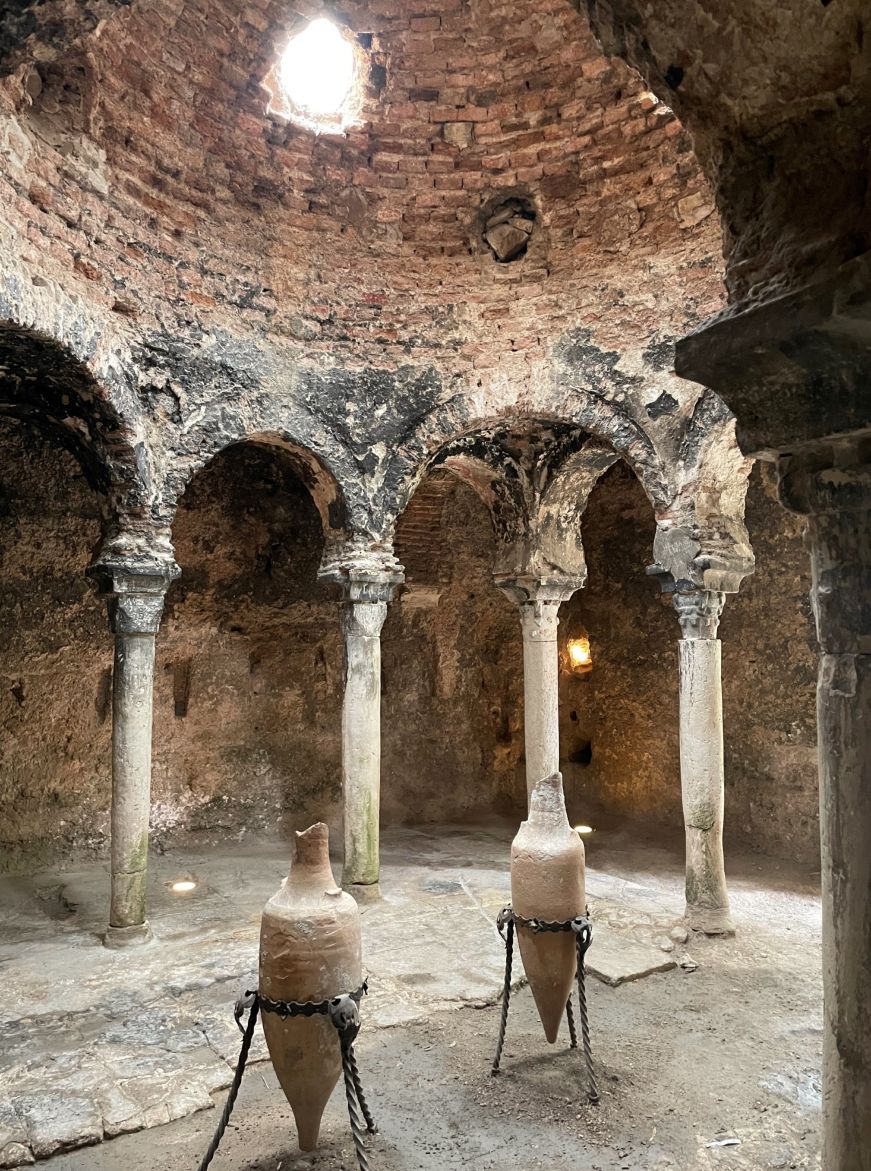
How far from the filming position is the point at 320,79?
23.1 feet

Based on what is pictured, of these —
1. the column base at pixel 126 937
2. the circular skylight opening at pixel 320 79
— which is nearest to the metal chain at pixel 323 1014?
the column base at pixel 126 937

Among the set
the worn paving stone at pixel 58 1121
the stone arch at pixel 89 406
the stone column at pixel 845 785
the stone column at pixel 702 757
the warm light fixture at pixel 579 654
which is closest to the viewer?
the stone column at pixel 845 785

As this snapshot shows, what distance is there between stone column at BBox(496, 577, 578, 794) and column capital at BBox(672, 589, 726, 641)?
64.1 inches

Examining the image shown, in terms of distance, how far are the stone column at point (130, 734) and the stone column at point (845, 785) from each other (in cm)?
505

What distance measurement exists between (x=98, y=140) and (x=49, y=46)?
1.28 metres

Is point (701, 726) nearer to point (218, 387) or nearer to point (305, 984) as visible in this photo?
point (305, 984)

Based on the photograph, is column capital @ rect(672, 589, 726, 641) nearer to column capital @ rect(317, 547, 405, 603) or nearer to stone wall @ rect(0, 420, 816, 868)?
column capital @ rect(317, 547, 405, 603)

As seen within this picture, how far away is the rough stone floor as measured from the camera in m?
3.54

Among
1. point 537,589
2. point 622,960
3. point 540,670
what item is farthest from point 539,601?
point 622,960

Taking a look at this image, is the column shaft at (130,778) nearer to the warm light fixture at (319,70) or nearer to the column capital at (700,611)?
the column capital at (700,611)

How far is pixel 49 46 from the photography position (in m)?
4.39

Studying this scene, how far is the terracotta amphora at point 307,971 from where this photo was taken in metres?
3.26

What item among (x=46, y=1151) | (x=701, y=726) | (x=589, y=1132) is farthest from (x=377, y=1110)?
(x=701, y=726)

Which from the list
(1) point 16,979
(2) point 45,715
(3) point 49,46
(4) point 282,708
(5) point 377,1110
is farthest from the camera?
(4) point 282,708
